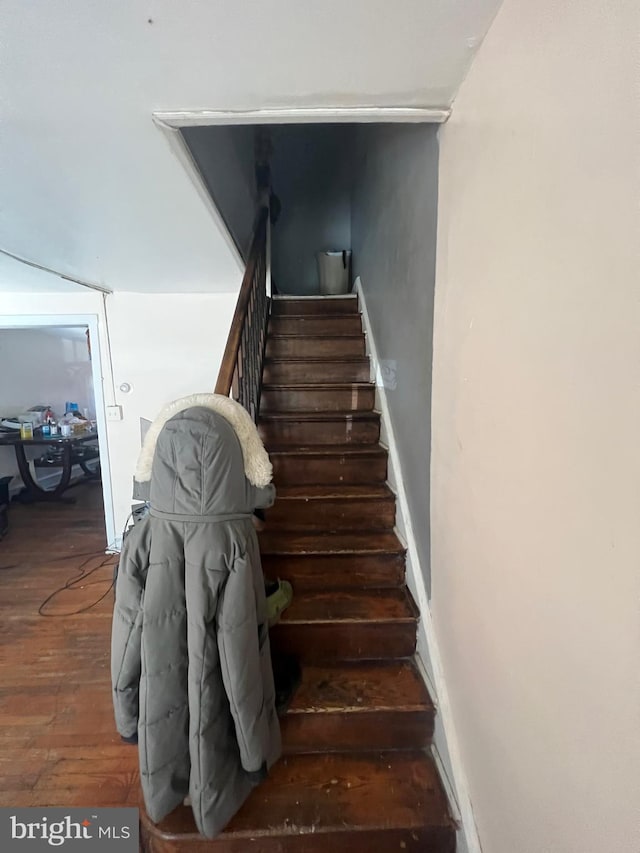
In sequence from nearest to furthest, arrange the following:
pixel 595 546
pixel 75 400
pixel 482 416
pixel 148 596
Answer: pixel 595 546 < pixel 482 416 < pixel 148 596 < pixel 75 400

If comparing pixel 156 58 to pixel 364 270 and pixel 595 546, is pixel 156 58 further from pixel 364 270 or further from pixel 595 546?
pixel 364 270

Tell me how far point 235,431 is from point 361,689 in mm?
1102

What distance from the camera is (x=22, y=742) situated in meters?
1.69

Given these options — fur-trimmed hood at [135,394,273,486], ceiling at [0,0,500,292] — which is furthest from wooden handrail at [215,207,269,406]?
ceiling at [0,0,500,292]

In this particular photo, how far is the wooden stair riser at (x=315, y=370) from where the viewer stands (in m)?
2.69

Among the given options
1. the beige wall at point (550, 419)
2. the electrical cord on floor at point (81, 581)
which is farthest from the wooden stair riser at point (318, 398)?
the beige wall at point (550, 419)

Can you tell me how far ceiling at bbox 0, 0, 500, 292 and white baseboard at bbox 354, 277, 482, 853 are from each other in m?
1.46

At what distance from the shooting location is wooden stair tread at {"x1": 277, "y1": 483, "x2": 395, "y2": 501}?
6.68 feet

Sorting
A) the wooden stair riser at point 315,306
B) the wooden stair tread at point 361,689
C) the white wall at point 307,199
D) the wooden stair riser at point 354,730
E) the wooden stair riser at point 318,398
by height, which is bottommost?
the wooden stair riser at point 354,730

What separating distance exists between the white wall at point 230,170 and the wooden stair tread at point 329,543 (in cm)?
148

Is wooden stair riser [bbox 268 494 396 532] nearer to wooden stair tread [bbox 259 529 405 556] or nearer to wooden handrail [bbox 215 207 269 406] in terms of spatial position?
wooden stair tread [bbox 259 529 405 556]

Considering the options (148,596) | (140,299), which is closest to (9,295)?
(140,299)

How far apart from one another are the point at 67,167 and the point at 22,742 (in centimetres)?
218

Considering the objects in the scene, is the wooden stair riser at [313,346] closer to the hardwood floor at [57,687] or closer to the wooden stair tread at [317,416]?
the wooden stair tread at [317,416]
